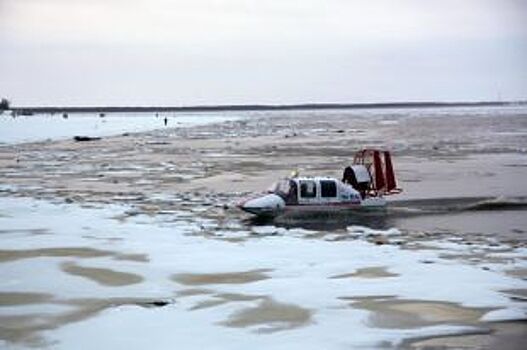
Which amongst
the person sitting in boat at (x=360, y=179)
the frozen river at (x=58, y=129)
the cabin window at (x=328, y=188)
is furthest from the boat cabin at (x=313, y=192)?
the frozen river at (x=58, y=129)

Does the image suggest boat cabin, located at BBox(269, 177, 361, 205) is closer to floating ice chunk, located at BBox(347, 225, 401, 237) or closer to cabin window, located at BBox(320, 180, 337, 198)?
cabin window, located at BBox(320, 180, 337, 198)

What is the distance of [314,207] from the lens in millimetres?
21312

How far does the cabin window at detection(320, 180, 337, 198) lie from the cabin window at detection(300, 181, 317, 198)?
0.21 m

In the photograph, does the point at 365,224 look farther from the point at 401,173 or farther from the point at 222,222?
the point at 401,173

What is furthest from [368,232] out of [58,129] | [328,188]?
[58,129]

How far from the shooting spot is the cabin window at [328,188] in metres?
21.5

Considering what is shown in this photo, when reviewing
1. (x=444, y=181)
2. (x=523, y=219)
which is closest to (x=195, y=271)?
(x=523, y=219)

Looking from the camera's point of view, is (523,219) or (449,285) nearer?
(449,285)

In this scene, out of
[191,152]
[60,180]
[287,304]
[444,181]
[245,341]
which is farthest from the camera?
[191,152]

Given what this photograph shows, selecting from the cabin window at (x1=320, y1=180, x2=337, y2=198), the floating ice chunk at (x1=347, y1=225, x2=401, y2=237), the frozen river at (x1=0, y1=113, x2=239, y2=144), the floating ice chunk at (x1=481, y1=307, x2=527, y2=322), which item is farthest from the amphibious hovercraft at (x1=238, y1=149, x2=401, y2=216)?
the frozen river at (x1=0, y1=113, x2=239, y2=144)

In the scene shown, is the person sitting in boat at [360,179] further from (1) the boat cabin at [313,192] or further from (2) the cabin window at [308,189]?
(2) the cabin window at [308,189]

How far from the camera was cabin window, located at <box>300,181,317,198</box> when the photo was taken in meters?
21.3

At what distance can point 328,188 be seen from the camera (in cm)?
2156

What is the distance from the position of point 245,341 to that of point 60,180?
82.0 ft
